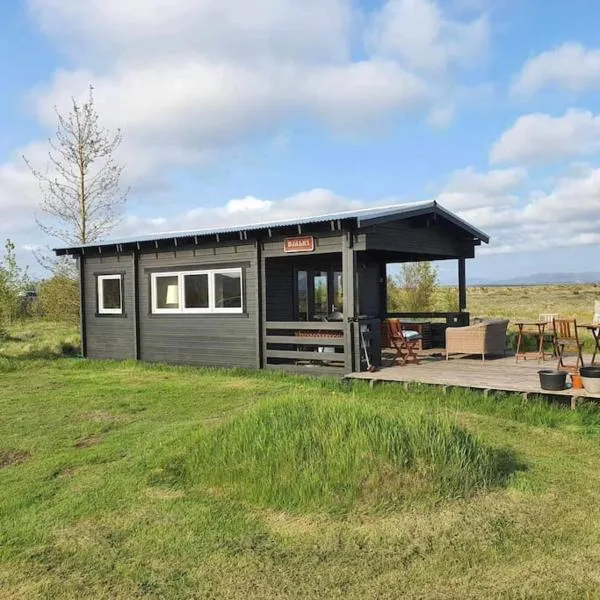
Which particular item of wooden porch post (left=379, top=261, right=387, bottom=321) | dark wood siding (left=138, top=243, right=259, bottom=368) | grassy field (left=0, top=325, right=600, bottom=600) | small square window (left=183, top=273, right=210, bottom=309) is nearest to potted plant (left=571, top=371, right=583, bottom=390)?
grassy field (left=0, top=325, right=600, bottom=600)

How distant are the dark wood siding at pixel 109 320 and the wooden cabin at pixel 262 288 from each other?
2 cm

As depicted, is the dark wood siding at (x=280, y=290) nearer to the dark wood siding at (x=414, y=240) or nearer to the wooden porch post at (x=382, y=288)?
the dark wood siding at (x=414, y=240)

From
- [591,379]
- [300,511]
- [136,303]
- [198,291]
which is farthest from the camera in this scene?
[136,303]

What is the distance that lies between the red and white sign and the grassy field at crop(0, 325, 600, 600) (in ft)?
13.3

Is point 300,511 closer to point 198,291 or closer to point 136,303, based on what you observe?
point 198,291

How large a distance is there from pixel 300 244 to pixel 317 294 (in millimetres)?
3049

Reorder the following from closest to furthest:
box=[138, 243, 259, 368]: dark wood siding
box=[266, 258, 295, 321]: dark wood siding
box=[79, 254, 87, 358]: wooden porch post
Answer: box=[138, 243, 259, 368]: dark wood siding
box=[266, 258, 295, 321]: dark wood siding
box=[79, 254, 87, 358]: wooden porch post

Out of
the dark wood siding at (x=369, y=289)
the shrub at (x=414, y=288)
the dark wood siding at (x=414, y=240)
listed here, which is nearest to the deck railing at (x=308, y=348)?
the dark wood siding at (x=414, y=240)

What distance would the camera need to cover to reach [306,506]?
394cm

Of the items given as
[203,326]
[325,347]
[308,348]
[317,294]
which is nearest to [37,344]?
[203,326]

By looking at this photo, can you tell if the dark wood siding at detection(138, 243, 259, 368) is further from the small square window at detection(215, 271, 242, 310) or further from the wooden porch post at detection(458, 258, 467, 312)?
the wooden porch post at detection(458, 258, 467, 312)

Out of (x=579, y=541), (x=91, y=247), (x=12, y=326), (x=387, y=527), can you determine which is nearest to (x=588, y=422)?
(x=579, y=541)

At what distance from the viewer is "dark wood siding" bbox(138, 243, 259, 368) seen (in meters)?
10.3

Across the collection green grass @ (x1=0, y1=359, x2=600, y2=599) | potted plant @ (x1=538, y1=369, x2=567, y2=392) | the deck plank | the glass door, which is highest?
the glass door
